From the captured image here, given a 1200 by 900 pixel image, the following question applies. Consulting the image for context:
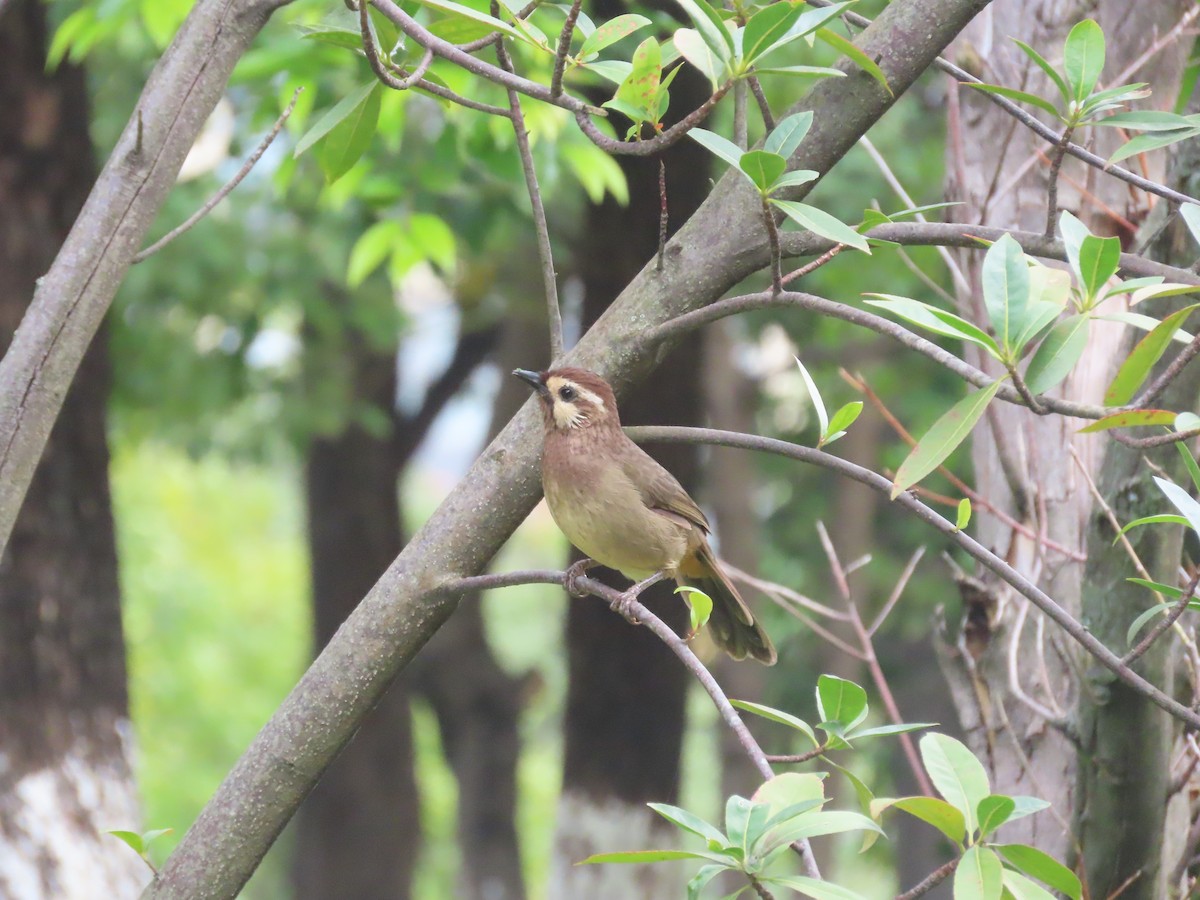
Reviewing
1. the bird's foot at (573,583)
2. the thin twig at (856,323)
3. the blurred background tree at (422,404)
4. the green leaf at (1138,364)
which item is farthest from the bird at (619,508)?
the blurred background tree at (422,404)

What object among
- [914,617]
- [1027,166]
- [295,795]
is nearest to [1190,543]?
[1027,166]

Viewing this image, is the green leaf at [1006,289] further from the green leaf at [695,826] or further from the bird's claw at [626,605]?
the bird's claw at [626,605]

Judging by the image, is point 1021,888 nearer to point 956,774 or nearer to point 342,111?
point 956,774

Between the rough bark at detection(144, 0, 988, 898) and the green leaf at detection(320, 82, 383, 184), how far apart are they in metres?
0.69

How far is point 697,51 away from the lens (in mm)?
1945

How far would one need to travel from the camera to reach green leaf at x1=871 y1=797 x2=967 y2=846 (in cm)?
157

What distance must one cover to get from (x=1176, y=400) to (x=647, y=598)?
4.90 meters

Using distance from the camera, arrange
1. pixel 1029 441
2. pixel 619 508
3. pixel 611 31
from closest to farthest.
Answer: pixel 611 31, pixel 619 508, pixel 1029 441

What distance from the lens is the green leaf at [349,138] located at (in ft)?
Result: 8.36

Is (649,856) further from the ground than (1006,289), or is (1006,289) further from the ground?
(1006,289)

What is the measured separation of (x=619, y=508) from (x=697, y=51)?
133 centimetres

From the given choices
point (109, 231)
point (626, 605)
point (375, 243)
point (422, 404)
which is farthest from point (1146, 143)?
point (422, 404)

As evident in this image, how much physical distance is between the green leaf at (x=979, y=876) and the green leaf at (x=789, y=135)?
40.4 inches

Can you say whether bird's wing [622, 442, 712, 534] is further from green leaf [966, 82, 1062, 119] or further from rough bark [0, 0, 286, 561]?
green leaf [966, 82, 1062, 119]
